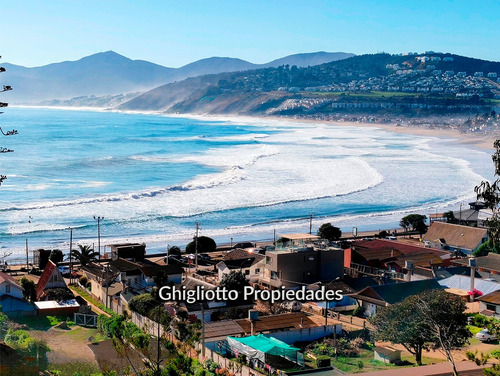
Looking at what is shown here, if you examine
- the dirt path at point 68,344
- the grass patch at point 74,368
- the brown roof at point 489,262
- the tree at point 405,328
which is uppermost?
the tree at point 405,328

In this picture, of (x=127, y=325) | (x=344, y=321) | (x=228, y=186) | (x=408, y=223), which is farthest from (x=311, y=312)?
(x=228, y=186)

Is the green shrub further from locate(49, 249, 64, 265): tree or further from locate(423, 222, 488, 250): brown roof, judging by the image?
locate(423, 222, 488, 250): brown roof

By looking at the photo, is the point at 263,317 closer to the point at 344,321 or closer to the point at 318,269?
the point at 344,321

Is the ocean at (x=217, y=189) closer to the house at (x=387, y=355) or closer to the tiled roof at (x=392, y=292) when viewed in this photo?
the tiled roof at (x=392, y=292)

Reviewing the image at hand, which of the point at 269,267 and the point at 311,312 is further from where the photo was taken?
the point at 269,267

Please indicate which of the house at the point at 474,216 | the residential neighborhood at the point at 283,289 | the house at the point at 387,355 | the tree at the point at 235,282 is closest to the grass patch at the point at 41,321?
the residential neighborhood at the point at 283,289

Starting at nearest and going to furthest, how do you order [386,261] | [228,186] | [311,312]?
1. [311,312]
2. [386,261]
3. [228,186]
